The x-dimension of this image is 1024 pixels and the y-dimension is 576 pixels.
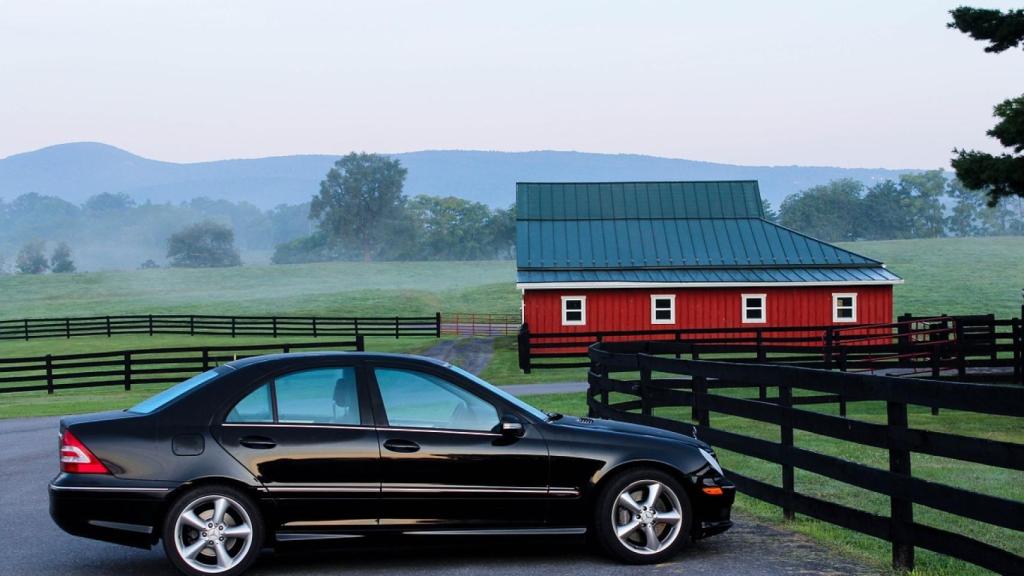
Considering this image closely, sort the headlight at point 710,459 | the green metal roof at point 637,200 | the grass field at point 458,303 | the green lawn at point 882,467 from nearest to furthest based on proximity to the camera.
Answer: the headlight at point 710,459 < the green lawn at point 882,467 < the grass field at point 458,303 < the green metal roof at point 637,200

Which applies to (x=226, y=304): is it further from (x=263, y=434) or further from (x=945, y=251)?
(x=263, y=434)

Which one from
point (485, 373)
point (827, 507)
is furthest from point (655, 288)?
point (827, 507)

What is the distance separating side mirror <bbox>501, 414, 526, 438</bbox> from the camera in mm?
7902

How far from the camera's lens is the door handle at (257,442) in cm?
775

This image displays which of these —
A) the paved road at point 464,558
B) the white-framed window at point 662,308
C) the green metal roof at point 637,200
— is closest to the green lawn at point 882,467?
the paved road at point 464,558

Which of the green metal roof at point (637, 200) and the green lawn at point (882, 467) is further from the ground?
the green metal roof at point (637, 200)

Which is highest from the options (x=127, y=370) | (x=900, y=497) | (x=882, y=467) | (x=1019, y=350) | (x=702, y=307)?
(x=702, y=307)

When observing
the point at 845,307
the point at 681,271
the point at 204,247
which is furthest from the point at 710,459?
the point at 204,247

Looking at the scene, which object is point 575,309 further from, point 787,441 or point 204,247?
point 204,247

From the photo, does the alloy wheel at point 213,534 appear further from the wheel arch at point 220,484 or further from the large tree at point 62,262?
the large tree at point 62,262

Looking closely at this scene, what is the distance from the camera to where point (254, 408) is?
789 cm

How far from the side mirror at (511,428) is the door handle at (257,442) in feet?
4.87

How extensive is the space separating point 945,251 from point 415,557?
10880 cm

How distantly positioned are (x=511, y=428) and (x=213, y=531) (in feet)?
6.59
